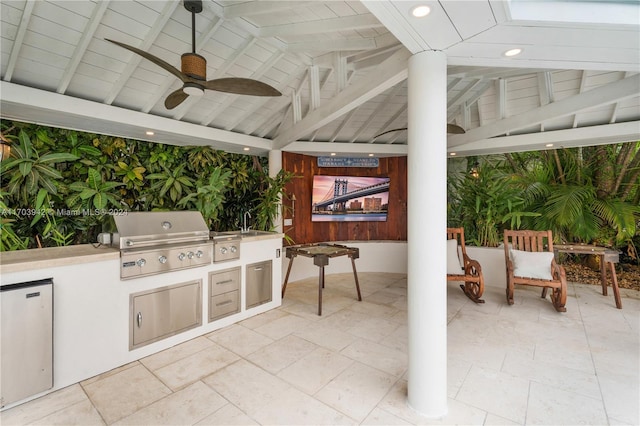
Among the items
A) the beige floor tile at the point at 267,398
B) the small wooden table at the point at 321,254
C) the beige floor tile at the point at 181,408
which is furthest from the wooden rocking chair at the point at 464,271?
the beige floor tile at the point at 181,408

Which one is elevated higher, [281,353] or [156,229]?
[156,229]

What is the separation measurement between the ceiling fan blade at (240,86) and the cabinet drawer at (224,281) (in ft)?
6.60

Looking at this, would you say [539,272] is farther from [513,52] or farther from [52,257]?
[52,257]

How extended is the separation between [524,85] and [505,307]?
130 inches

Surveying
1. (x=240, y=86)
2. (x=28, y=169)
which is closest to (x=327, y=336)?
(x=240, y=86)

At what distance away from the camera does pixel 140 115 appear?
3791 mm

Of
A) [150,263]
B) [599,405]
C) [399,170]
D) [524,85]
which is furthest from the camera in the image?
[399,170]

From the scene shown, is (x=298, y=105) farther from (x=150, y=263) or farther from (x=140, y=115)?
(x=150, y=263)

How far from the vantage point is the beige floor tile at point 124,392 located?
212 centimetres

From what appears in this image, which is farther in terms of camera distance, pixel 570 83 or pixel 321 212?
pixel 321 212

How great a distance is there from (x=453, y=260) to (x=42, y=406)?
194 inches

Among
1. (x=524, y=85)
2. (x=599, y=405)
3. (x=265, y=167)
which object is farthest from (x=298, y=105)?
(x=599, y=405)

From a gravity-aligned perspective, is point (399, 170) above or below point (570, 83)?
below

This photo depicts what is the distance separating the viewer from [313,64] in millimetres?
4020
